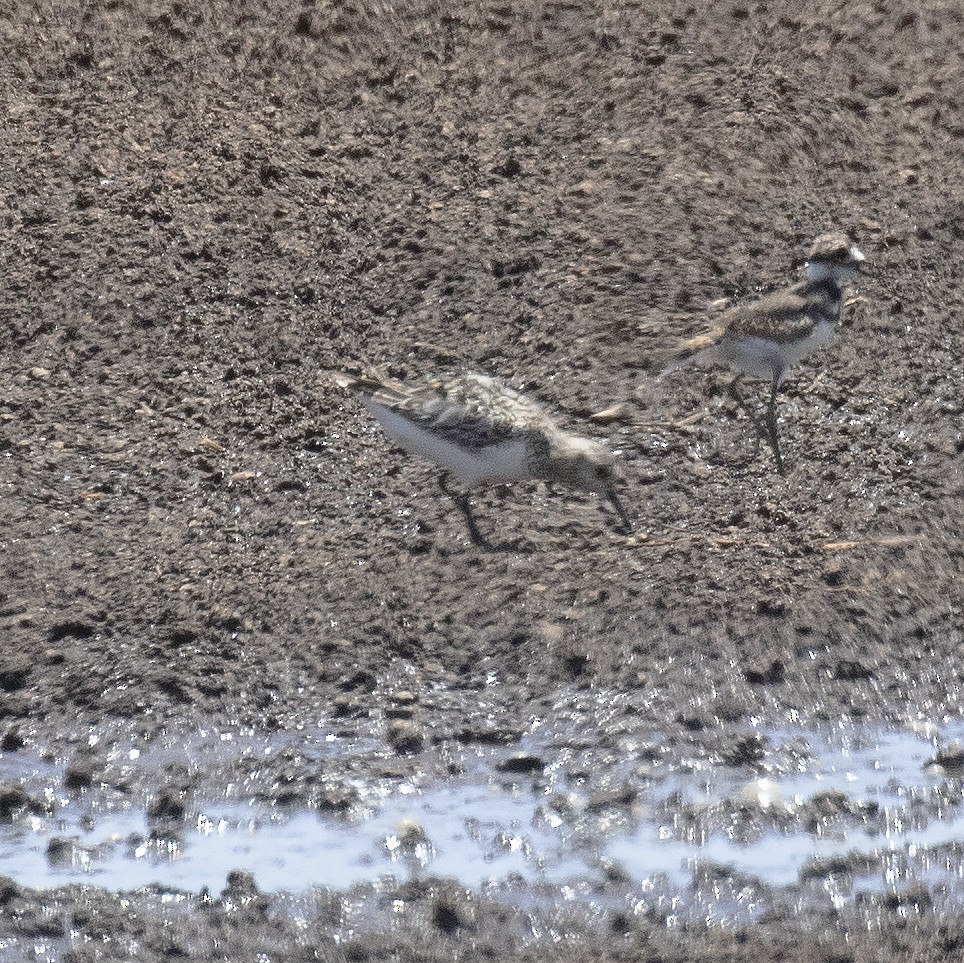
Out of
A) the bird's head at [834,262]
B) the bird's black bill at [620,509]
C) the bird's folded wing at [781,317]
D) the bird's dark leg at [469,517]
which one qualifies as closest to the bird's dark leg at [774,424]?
the bird's folded wing at [781,317]

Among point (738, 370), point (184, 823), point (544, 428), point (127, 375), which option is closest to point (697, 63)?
point (738, 370)

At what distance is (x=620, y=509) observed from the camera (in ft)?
10.7

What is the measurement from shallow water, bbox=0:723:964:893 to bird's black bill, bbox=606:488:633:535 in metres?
0.64

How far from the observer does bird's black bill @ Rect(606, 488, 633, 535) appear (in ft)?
10.6

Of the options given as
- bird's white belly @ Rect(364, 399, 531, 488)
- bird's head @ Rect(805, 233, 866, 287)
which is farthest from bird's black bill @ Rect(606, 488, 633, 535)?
bird's head @ Rect(805, 233, 866, 287)

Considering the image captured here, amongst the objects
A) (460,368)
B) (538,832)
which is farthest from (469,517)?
(538,832)

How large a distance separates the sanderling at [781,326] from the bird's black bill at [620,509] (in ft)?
1.49

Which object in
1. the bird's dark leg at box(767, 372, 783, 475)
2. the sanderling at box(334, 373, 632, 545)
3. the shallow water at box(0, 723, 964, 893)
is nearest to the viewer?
the shallow water at box(0, 723, 964, 893)

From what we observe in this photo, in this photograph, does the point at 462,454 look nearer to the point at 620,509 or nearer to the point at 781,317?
the point at 620,509

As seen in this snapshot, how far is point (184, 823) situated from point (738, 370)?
1874 millimetres

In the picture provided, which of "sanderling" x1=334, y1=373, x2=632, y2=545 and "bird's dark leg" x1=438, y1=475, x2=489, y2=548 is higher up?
"sanderling" x1=334, y1=373, x2=632, y2=545

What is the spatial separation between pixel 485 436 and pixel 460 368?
67 cm

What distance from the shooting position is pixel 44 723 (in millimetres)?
3021

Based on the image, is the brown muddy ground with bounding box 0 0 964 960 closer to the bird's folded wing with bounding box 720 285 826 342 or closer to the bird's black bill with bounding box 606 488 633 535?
the bird's black bill with bounding box 606 488 633 535
